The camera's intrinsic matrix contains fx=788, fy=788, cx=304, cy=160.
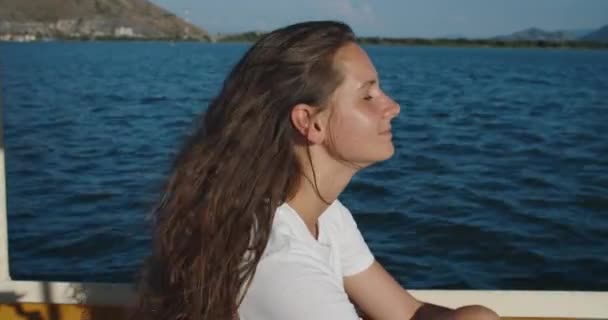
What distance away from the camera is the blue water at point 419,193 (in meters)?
6.45

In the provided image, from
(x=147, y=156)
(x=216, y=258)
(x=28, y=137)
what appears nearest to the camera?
(x=216, y=258)

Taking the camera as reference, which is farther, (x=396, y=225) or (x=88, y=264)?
(x=396, y=225)

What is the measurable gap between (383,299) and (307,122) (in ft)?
1.78

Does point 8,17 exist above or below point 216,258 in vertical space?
below

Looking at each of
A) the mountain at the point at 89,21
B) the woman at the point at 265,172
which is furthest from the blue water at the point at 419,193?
the mountain at the point at 89,21

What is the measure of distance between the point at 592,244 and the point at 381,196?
2.43m

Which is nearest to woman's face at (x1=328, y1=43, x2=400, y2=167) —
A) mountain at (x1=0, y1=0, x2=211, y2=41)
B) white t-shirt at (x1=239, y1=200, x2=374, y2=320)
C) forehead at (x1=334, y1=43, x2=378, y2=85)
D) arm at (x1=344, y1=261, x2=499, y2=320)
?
forehead at (x1=334, y1=43, x2=378, y2=85)

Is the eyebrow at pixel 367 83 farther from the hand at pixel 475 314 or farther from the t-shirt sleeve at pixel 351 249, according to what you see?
the hand at pixel 475 314

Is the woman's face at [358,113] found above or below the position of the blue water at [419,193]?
above

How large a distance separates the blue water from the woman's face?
383 millimetres

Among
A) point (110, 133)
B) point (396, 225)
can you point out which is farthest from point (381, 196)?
point (110, 133)

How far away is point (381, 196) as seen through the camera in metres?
8.93

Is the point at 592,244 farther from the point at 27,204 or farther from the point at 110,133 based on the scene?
the point at 110,133

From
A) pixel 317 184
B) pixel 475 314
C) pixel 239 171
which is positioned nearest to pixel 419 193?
pixel 475 314
